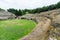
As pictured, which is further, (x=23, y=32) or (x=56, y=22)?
(x=23, y=32)

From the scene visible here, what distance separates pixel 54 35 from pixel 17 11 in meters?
24.0

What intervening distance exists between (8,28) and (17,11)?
68.1 feet

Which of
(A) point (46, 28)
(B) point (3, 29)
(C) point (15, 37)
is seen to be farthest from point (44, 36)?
(B) point (3, 29)

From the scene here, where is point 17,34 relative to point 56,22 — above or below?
below

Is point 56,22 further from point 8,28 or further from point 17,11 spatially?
point 17,11

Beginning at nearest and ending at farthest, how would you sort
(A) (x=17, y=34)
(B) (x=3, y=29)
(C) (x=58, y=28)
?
(C) (x=58, y=28) < (A) (x=17, y=34) < (B) (x=3, y=29)

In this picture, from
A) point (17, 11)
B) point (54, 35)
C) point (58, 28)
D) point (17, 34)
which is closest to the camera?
point (54, 35)

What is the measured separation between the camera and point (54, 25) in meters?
10.7

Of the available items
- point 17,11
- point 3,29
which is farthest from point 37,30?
point 17,11

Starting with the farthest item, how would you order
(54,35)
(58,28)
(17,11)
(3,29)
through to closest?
(17,11), (3,29), (58,28), (54,35)

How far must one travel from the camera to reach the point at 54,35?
377 inches

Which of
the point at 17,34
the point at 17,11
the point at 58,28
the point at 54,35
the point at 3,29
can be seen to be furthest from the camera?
the point at 17,11

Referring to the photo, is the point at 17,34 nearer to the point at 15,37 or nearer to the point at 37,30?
the point at 15,37

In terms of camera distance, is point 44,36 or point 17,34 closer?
point 44,36
